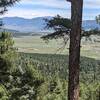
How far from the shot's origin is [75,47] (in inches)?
461

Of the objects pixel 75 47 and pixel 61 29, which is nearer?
pixel 75 47

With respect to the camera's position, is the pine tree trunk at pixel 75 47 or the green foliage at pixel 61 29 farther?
the green foliage at pixel 61 29

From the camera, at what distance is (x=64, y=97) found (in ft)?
220

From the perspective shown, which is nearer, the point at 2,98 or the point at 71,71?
the point at 71,71

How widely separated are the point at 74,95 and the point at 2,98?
88.2ft

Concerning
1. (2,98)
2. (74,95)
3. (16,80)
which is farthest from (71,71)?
(16,80)

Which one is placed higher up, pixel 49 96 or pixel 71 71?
pixel 71 71

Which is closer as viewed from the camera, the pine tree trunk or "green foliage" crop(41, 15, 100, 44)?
the pine tree trunk

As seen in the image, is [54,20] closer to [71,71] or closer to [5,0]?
[71,71]

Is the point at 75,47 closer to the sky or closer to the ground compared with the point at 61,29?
closer to the ground

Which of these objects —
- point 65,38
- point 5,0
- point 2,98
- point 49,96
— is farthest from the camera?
point 49,96

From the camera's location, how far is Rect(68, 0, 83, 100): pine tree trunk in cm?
1161

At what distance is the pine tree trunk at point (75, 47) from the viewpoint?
38.1 feet

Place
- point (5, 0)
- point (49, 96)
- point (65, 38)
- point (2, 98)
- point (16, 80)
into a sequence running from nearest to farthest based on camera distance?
point (65, 38) → point (5, 0) → point (2, 98) → point (16, 80) → point (49, 96)
